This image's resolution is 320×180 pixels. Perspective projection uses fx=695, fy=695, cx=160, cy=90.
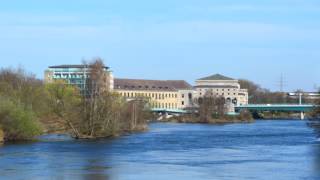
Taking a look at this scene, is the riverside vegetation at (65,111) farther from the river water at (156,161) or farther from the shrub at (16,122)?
the river water at (156,161)

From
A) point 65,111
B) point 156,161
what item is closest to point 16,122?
point 65,111

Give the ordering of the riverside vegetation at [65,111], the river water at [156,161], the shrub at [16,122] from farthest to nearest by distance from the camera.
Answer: the riverside vegetation at [65,111]
the shrub at [16,122]
the river water at [156,161]

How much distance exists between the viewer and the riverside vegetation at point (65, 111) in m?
75.8

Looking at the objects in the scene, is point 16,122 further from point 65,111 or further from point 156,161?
point 156,161

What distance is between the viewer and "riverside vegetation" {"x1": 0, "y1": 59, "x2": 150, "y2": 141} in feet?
249

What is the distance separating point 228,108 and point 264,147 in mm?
126809

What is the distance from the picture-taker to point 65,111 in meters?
87.4

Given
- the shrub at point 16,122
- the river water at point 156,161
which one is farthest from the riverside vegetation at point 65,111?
the river water at point 156,161

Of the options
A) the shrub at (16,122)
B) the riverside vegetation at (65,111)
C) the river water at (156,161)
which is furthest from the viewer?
the riverside vegetation at (65,111)

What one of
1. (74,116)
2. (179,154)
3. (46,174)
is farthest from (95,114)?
(46,174)

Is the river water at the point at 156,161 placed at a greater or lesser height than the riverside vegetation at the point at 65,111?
lesser

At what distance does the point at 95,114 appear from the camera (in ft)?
278

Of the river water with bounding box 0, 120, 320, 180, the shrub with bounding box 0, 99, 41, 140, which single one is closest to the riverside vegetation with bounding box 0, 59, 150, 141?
the shrub with bounding box 0, 99, 41, 140

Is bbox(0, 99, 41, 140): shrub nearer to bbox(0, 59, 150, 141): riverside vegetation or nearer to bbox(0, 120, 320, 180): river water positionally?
bbox(0, 59, 150, 141): riverside vegetation
